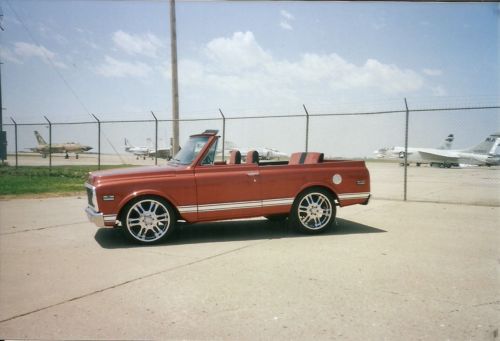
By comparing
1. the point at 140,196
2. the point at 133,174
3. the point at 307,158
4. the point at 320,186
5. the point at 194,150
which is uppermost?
the point at 194,150

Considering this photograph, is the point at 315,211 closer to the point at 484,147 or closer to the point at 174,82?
the point at 174,82

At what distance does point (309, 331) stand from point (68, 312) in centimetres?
199

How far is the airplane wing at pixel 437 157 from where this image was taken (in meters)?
36.1

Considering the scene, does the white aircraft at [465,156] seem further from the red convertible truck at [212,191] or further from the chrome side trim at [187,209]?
the chrome side trim at [187,209]

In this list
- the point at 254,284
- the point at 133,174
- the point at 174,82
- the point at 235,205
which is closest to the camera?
the point at 254,284

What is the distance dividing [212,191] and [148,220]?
102 centimetres

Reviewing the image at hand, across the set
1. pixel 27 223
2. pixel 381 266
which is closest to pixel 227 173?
pixel 381 266

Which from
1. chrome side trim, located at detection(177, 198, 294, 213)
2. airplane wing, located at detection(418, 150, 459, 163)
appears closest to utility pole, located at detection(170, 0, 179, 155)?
chrome side trim, located at detection(177, 198, 294, 213)

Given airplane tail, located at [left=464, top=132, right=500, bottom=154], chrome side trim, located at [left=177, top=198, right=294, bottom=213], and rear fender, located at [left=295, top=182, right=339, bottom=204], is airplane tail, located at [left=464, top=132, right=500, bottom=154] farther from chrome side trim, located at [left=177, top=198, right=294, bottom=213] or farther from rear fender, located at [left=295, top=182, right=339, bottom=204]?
chrome side trim, located at [left=177, top=198, right=294, bottom=213]

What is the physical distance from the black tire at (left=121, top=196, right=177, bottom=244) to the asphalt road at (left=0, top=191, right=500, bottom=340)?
0.22 metres

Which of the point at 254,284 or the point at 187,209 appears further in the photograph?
the point at 187,209

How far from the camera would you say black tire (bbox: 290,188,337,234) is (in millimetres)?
6430

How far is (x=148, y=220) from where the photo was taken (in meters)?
5.81

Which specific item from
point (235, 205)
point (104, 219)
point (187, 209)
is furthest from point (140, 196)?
point (235, 205)
